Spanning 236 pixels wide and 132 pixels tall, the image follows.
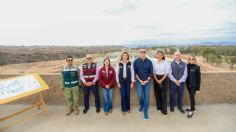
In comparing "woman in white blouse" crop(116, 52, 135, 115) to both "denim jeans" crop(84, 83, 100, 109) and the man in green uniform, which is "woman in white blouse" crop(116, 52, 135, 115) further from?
the man in green uniform

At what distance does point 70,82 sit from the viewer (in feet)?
15.9

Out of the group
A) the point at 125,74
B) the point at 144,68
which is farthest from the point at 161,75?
the point at 125,74

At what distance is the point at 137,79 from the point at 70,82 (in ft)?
4.69

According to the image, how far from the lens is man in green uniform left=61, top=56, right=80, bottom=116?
4.82 m

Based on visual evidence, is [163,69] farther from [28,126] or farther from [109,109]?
[28,126]

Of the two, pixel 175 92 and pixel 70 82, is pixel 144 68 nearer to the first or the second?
pixel 175 92

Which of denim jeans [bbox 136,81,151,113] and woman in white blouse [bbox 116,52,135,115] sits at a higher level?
woman in white blouse [bbox 116,52,135,115]

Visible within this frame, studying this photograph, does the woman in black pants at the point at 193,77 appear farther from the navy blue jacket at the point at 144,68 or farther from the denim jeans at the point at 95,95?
the denim jeans at the point at 95,95

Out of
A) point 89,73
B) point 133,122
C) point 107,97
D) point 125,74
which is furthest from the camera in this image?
point 107,97

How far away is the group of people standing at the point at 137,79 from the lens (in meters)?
4.72

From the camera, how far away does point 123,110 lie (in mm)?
4953

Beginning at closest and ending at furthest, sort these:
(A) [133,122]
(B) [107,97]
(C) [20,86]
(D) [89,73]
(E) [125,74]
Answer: (A) [133,122] → (C) [20,86] → (E) [125,74] → (D) [89,73] → (B) [107,97]

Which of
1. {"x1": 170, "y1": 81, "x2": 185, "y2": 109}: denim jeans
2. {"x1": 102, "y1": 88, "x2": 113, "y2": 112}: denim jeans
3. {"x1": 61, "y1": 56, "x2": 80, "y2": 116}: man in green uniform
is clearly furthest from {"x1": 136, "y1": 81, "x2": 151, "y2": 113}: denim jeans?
{"x1": 61, "y1": 56, "x2": 80, "y2": 116}: man in green uniform

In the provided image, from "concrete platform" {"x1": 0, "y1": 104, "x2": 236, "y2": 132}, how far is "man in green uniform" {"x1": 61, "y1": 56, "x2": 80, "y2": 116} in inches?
12.2
